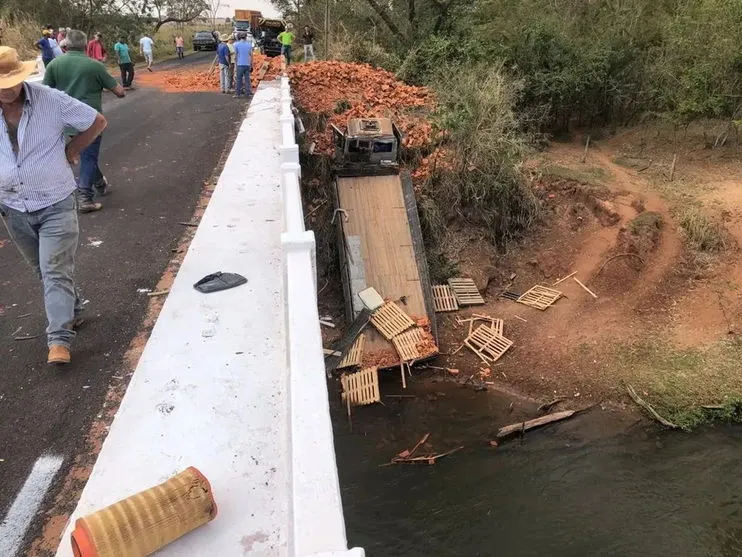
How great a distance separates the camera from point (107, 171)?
8.10 meters

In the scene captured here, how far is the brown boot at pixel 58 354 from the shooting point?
3.74 m

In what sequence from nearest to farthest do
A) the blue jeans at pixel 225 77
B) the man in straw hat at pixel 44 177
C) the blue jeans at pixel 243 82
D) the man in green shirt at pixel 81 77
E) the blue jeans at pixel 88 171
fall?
1. the man in straw hat at pixel 44 177
2. the man in green shirt at pixel 81 77
3. the blue jeans at pixel 88 171
4. the blue jeans at pixel 243 82
5. the blue jeans at pixel 225 77

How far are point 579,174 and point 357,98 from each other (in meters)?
5.74

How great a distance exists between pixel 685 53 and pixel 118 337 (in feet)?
49.2

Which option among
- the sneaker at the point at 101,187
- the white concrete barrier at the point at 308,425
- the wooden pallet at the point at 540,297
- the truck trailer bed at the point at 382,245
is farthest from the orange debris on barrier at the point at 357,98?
the white concrete barrier at the point at 308,425

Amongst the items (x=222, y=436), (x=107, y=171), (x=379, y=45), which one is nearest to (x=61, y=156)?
(x=222, y=436)

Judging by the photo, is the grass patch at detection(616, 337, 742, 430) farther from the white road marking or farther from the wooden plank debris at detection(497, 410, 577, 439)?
the white road marking

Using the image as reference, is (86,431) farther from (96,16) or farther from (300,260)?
(96,16)

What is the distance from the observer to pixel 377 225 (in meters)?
10.8

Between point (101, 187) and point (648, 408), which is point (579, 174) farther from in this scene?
point (101, 187)

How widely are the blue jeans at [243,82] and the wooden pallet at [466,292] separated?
291 inches

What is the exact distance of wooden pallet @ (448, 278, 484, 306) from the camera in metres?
11.2

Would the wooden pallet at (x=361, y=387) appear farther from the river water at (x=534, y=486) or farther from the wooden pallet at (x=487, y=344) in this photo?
the wooden pallet at (x=487, y=344)

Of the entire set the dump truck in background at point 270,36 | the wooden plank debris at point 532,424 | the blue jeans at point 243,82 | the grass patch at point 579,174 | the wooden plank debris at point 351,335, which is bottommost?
the wooden plank debris at point 532,424
